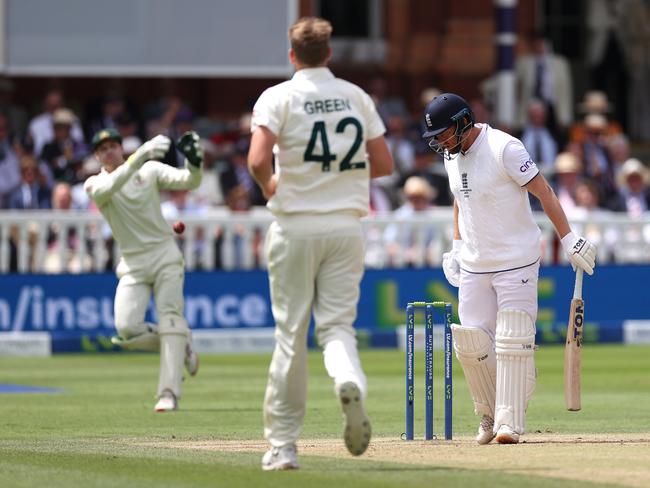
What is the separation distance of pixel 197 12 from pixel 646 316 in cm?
747

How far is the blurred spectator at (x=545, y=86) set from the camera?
2536 cm

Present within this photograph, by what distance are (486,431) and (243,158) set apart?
40.0 feet

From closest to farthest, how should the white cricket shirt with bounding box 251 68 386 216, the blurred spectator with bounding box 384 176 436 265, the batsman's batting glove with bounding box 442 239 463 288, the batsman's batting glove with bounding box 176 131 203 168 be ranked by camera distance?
the white cricket shirt with bounding box 251 68 386 216 → the batsman's batting glove with bounding box 442 239 463 288 → the batsman's batting glove with bounding box 176 131 203 168 → the blurred spectator with bounding box 384 176 436 265

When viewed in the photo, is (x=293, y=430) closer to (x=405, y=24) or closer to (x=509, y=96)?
(x=509, y=96)

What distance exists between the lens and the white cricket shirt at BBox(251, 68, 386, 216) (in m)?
8.86

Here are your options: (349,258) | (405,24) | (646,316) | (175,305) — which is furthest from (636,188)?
(349,258)

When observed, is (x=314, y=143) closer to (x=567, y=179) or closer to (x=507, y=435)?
(x=507, y=435)

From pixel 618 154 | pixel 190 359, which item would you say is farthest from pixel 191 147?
pixel 618 154

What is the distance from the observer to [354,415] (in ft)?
28.0

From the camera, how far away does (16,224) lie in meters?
19.7

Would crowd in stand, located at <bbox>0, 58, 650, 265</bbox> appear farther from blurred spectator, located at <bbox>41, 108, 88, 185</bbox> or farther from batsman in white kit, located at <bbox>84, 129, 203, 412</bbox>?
batsman in white kit, located at <bbox>84, 129, 203, 412</bbox>

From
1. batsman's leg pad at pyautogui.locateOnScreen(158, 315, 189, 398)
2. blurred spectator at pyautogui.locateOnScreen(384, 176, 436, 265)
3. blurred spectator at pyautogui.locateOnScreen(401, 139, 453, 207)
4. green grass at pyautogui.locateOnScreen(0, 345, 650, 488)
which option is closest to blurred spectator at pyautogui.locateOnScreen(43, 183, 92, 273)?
green grass at pyautogui.locateOnScreen(0, 345, 650, 488)

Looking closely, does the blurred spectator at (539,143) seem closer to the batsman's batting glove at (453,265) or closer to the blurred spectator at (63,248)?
the blurred spectator at (63,248)

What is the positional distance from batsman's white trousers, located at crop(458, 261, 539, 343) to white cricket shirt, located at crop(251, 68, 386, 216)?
1.60m
